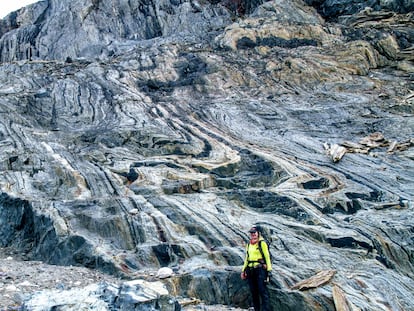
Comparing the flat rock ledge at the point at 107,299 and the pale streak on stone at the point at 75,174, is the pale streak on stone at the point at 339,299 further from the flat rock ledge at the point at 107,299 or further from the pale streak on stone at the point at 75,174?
the pale streak on stone at the point at 75,174

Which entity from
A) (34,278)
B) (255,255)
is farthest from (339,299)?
(34,278)

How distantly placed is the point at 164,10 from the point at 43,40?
37.7 ft

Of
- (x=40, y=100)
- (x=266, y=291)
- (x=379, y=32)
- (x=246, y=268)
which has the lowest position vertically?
(x=266, y=291)

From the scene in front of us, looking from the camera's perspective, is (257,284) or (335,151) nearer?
(257,284)

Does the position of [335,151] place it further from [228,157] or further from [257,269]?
[257,269]

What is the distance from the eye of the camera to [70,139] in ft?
61.7

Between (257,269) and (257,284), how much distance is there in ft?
1.13

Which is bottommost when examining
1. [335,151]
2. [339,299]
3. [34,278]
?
[339,299]

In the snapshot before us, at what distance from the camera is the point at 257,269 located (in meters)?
8.75

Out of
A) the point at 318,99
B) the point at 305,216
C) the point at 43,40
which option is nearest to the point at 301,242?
the point at 305,216

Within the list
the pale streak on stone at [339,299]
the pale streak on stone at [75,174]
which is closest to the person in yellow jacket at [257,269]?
the pale streak on stone at [339,299]

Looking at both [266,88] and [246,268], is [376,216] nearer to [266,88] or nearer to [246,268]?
[246,268]

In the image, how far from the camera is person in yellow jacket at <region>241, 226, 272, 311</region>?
8734 millimetres

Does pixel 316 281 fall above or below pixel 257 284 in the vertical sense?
below
